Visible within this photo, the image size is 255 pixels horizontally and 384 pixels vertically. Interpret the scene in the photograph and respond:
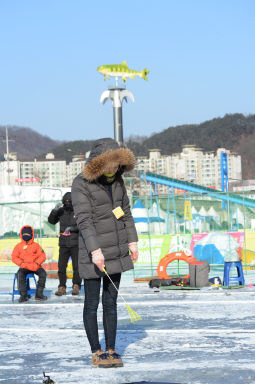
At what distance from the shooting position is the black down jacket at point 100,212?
468 centimetres

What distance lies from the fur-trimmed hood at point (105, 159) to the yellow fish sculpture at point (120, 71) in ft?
185

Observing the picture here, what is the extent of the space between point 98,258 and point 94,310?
0.45 m

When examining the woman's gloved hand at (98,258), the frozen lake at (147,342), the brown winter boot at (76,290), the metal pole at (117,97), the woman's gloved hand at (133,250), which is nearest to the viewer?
the frozen lake at (147,342)

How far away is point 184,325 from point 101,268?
7.07 ft

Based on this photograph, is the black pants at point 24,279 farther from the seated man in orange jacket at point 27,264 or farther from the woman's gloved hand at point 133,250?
the woman's gloved hand at point 133,250

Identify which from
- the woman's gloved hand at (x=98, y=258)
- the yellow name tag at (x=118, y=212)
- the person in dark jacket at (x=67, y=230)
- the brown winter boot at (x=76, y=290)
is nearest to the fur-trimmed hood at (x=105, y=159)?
the yellow name tag at (x=118, y=212)

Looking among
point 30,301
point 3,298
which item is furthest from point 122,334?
point 3,298

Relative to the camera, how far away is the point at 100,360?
15.1 feet

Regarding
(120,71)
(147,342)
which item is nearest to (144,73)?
(120,71)

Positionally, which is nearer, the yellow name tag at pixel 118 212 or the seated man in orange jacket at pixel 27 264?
the yellow name tag at pixel 118 212

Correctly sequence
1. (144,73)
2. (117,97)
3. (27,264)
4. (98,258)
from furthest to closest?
1. (144,73)
2. (117,97)
3. (27,264)
4. (98,258)

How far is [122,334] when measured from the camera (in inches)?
236

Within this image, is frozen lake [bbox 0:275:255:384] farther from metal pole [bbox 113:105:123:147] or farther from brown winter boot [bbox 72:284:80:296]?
metal pole [bbox 113:105:123:147]

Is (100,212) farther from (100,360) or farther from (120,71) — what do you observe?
(120,71)
